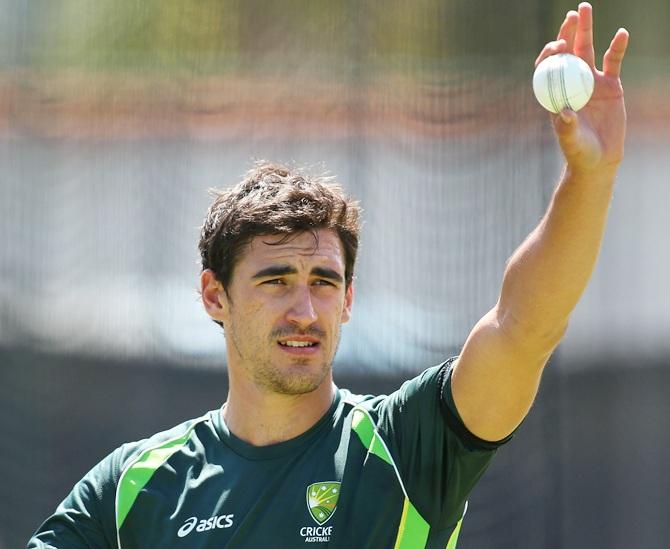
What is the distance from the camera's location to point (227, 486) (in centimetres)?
290

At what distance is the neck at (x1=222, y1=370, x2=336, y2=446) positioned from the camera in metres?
2.96

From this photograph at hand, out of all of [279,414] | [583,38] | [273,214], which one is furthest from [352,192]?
[583,38]

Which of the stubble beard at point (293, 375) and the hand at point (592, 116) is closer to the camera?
the hand at point (592, 116)

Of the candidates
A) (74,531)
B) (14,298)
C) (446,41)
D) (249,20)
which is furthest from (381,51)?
(74,531)

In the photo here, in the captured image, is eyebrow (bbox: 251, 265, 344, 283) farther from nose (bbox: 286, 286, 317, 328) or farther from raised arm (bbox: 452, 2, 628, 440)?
raised arm (bbox: 452, 2, 628, 440)

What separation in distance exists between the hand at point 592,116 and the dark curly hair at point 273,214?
857 mm

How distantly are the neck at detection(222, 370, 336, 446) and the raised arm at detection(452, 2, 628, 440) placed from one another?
517mm

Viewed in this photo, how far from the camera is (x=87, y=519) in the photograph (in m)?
2.98

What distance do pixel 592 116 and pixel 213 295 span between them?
4.35 ft

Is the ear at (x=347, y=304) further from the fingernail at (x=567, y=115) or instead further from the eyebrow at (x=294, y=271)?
the fingernail at (x=567, y=115)

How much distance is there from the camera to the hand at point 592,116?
2.33 metres

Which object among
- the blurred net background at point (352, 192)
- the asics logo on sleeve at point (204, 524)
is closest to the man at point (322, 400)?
the asics logo on sleeve at point (204, 524)

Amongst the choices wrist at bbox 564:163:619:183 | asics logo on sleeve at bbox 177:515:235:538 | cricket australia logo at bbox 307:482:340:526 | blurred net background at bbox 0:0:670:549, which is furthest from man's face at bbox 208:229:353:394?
blurred net background at bbox 0:0:670:549

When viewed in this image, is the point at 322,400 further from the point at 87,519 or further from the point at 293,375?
the point at 87,519
